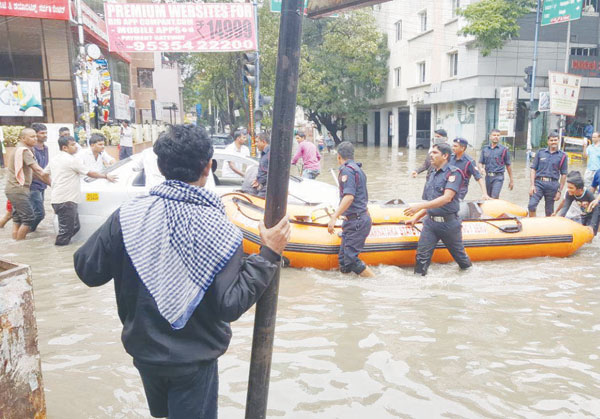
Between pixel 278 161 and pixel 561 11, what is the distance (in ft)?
61.0

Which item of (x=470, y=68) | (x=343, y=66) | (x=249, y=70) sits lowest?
(x=249, y=70)

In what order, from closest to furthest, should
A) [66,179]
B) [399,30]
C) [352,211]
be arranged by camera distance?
1. [352,211]
2. [66,179]
3. [399,30]

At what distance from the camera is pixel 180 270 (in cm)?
180

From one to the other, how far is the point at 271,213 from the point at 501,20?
21.7 m

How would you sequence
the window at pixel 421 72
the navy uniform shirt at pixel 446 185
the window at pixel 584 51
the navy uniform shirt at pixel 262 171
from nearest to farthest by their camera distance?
the navy uniform shirt at pixel 446 185 < the navy uniform shirt at pixel 262 171 < the window at pixel 584 51 < the window at pixel 421 72

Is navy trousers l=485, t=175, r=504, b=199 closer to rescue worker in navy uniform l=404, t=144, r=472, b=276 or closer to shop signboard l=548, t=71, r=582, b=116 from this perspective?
rescue worker in navy uniform l=404, t=144, r=472, b=276

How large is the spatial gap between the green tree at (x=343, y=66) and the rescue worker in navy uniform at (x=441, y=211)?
23.4 metres

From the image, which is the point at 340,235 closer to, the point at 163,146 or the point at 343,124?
the point at 163,146

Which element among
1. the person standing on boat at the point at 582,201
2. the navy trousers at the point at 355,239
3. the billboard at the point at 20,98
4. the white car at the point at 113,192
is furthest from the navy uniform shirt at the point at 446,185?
the billboard at the point at 20,98

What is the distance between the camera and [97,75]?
17.8 meters

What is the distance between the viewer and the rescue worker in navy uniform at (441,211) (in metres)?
5.50

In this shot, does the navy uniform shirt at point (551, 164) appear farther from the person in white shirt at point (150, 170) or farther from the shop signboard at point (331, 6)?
the shop signboard at point (331, 6)

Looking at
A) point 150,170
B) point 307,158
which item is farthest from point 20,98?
point 150,170

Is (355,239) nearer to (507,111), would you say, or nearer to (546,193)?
(546,193)
